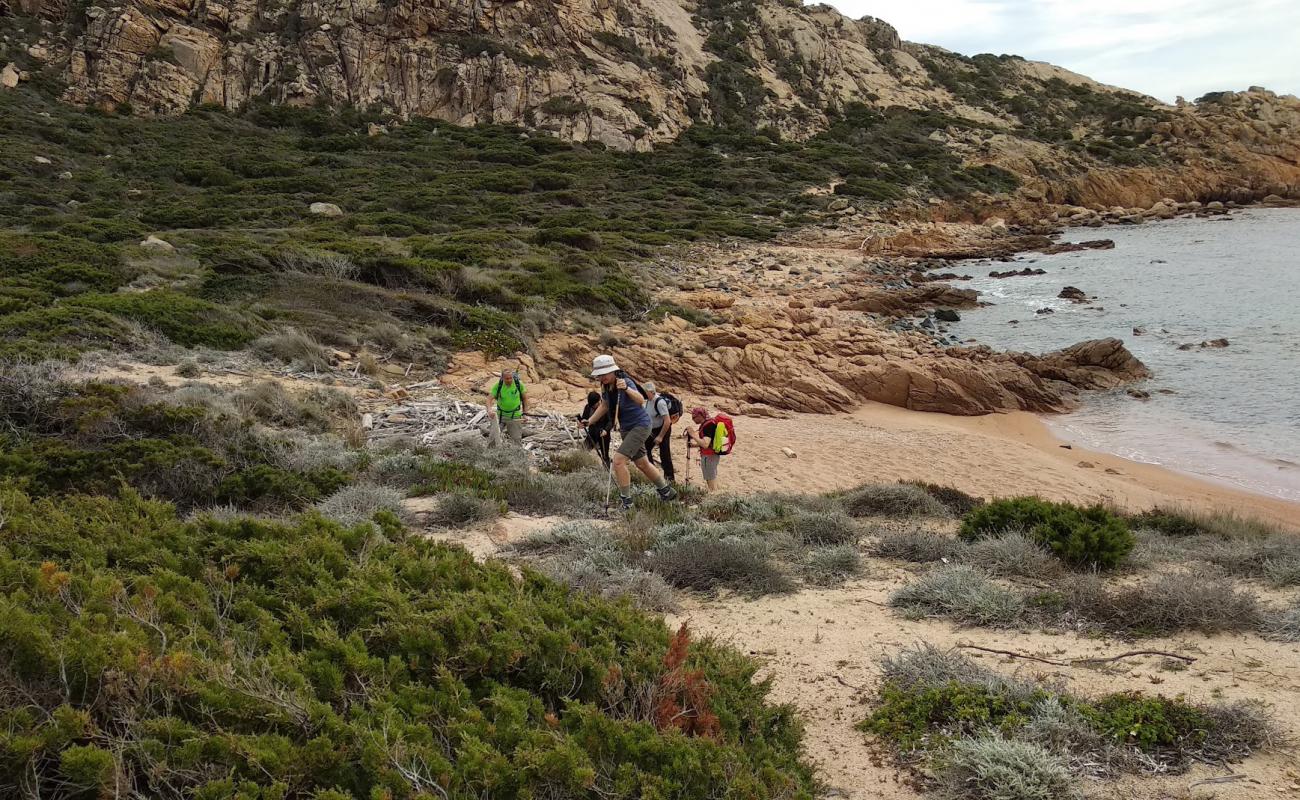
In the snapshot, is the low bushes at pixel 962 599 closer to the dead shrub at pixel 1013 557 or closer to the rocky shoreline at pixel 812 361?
the dead shrub at pixel 1013 557

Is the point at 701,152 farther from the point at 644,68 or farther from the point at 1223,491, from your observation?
the point at 1223,491

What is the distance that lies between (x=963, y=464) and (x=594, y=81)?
47554 mm

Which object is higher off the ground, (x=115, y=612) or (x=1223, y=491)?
(x=115, y=612)

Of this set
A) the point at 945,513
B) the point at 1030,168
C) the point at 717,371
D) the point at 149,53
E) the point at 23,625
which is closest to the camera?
the point at 23,625

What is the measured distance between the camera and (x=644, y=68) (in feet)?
186

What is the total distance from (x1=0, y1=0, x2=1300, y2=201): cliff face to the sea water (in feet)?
57.2

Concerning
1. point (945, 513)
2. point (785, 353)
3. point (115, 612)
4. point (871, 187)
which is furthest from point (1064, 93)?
point (115, 612)

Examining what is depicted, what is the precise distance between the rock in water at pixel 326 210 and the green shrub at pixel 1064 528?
86.2 feet

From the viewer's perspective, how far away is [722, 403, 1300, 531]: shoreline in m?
10.8

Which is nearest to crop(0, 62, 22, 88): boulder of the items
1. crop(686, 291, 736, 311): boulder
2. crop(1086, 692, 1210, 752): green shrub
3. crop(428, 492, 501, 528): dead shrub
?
crop(686, 291, 736, 311): boulder

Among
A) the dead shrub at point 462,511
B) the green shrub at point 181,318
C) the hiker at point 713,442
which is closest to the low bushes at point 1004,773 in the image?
the dead shrub at point 462,511

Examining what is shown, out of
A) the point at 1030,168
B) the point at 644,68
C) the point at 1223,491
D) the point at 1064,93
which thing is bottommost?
the point at 1223,491

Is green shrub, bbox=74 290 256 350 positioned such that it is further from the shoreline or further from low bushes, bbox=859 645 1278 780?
low bushes, bbox=859 645 1278 780

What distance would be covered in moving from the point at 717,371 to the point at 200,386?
9.58m
